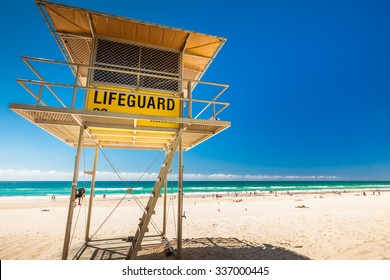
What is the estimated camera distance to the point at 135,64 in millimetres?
6797

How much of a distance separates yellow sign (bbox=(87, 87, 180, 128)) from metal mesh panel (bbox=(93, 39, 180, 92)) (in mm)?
530

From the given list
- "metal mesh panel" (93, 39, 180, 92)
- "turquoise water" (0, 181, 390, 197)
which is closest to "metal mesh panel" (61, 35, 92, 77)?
"metal mesh panel" (93, 39, 180, 92)

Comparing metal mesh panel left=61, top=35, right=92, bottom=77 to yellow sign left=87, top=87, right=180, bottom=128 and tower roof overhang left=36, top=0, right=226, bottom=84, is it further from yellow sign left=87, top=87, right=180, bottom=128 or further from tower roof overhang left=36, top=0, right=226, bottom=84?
yellow sign left=87, top=87, right=180, bottom=128

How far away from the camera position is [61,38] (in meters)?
6.77

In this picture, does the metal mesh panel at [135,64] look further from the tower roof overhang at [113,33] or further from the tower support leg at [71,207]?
the tower support leg at [71,207]

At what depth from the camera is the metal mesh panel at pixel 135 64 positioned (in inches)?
253

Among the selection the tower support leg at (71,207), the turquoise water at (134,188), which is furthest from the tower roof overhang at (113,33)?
the turquoise water at (134,188)

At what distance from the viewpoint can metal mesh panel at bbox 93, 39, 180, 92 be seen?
21.0 ft

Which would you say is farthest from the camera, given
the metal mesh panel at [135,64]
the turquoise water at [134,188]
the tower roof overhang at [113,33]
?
the turquoise water at [134,188]

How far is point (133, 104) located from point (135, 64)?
1.55 metres

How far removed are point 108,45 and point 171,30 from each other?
6.75 ft

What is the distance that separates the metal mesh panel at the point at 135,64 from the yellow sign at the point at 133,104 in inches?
20.9

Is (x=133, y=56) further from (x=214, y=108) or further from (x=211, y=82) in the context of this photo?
(x=214, y=108)
